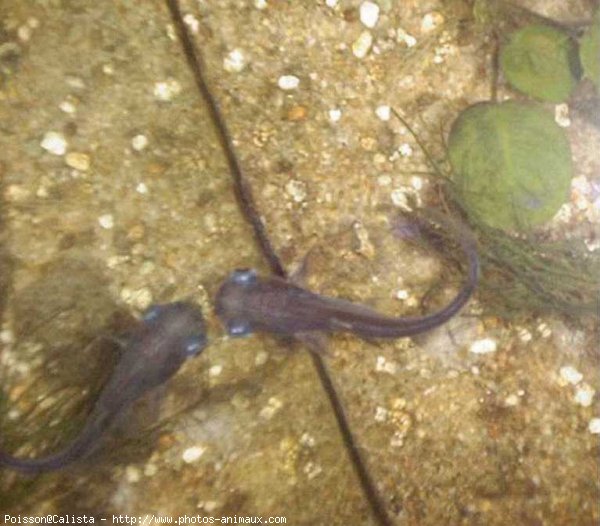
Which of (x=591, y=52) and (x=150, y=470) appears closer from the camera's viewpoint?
(x=150, y=470)

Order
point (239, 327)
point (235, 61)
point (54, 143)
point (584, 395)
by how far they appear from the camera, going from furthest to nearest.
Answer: point (584, 395), point (235, 61), point (239, 327), point (54, 143)

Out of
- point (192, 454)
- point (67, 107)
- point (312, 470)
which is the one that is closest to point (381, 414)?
point (312, 470)

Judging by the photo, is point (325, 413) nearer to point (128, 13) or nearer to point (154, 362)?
point (154, 362)

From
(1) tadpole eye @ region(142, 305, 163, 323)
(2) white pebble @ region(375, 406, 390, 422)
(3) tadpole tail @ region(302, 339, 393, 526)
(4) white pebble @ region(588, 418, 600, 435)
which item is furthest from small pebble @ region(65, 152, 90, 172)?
(4) white pebble @ region(588, 418, 600, 435)

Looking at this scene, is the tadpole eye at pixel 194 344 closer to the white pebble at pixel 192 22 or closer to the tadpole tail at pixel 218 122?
the tadpole tail at pixel 218 122

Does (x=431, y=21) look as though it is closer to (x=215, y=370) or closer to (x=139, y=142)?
(x=139, y=142)
